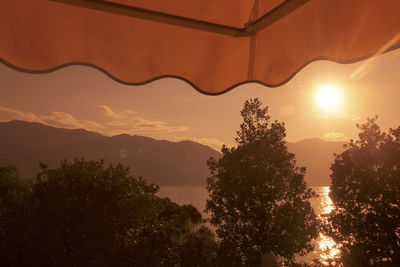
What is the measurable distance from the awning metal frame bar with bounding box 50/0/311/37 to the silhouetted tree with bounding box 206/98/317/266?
20285 mm

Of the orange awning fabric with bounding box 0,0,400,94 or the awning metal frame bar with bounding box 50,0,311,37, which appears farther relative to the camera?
the awning metal frame bar with bounding box 50,0,311,37

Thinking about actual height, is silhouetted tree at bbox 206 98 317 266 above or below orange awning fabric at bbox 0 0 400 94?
below

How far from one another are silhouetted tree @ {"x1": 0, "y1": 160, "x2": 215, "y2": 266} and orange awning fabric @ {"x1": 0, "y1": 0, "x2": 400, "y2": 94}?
15.9m

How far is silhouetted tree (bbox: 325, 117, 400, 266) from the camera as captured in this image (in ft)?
70.4

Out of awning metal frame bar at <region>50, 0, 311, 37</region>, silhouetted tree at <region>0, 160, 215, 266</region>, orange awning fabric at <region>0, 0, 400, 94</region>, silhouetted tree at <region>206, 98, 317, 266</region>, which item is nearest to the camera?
orange awning fabric at <region>0, 0, 400, 94</region>

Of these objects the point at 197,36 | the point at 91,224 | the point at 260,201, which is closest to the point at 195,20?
the point at 197,36

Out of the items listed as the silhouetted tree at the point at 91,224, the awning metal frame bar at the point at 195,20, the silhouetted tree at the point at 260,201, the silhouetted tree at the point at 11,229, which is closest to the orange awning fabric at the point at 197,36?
the awning metal frame bar at the point at 195,20

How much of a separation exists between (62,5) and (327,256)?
25.4m

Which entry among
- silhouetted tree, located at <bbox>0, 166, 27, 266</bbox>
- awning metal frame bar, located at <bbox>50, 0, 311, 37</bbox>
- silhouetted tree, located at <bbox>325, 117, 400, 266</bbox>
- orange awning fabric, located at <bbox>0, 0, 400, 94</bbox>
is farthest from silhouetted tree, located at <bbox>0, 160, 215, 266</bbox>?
awning metal frame bar, located at <bbox>50, 0, 311, 37</bbox>

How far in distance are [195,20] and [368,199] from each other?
2470 centimetres

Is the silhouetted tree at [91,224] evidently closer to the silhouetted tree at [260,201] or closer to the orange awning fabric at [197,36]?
the silhouetted tree at [260,201]

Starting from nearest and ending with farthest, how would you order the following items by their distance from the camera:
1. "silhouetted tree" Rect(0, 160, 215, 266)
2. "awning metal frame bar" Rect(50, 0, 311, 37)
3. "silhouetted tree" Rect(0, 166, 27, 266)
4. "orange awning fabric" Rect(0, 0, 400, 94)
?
"orange awning fabric" Rect(0, 0, 400, 94), "awning metal frame bar" Rect(50, 0, 311, 37), "silhouetted tree" Rect(0, 166, 27, 266), "silhouetted tree" Rect(0, 160, 215, 266)

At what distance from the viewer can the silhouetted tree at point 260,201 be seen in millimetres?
21105

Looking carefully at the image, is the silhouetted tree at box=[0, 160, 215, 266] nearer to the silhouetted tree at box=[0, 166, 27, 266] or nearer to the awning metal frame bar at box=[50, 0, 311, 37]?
the silhouetted tree at box=[0, 166, 27, 266]
